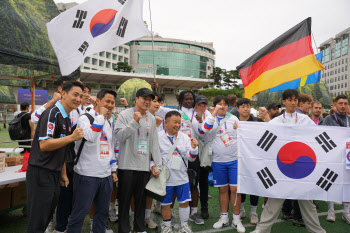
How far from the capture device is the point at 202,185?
487cm

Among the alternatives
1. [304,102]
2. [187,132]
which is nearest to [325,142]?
[304,102]

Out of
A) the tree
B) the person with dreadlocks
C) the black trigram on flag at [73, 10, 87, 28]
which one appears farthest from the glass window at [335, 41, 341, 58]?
the black trigram on flag at [73, 10, 87, 28]

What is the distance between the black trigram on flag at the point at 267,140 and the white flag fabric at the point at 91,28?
2710 mm

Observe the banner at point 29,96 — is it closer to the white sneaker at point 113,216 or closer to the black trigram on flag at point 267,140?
the white sneaker at point 113,216

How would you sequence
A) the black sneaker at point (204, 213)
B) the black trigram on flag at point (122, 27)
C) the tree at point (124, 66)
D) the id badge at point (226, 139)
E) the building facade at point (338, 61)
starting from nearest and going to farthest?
the id badge at point (226, 139) → the black trigram on flag at point (122, 27) → the black sneaker at point (204, 213) → the tree at point (124, 66) → the building facade at point (338, 61)

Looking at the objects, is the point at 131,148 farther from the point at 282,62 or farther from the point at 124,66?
the point at 124,66

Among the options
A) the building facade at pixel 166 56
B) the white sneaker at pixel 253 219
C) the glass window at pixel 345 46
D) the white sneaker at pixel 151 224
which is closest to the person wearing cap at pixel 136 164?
the white sneaker at pixel 151 224

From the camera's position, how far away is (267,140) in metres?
3.89

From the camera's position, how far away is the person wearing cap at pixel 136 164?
367cm

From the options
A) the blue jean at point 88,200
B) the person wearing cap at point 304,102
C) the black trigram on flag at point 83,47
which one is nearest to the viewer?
the blue jean at point 88,200

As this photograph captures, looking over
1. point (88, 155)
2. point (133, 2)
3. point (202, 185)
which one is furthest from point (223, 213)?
point (133, 2)

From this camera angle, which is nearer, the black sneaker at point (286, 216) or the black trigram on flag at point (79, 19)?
the black trigram on flag at point (79, 19)

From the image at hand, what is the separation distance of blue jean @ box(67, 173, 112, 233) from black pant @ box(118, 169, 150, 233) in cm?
26

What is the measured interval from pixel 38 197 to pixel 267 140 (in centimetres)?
309
